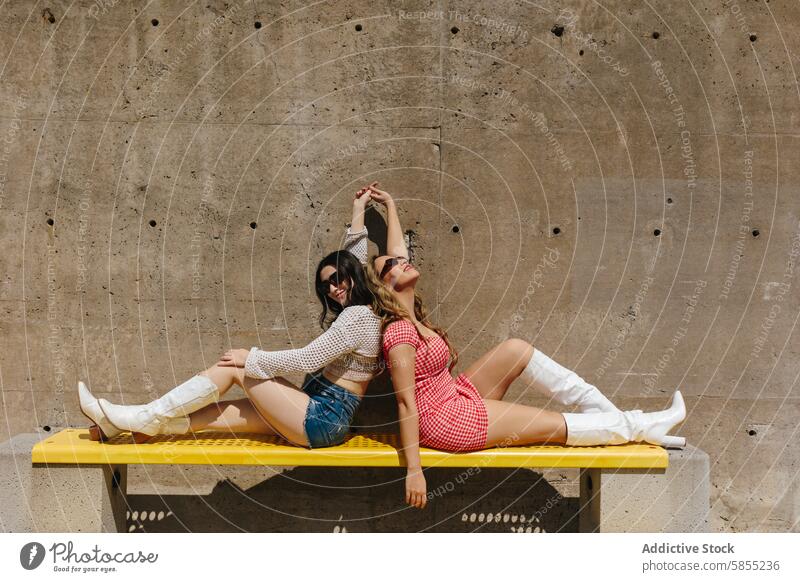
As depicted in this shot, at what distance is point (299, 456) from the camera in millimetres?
3379

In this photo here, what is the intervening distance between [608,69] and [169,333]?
279 centimetres

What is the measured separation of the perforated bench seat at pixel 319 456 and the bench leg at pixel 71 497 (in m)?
0.05

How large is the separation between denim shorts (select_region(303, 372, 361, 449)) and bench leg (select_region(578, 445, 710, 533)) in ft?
3.99

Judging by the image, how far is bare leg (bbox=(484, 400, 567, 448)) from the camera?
3436 mm

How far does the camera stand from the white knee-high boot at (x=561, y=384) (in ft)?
11.8

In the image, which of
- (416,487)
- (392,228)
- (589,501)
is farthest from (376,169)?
(589,501)

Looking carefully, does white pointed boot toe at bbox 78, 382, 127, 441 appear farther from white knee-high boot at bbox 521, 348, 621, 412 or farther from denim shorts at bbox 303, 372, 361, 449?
white knee-high boot at bbox 521, 348, 621, 412

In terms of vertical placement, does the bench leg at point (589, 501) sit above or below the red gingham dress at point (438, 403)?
below

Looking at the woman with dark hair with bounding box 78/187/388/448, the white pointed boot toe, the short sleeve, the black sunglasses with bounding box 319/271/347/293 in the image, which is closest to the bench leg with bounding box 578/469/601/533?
the short sleeve

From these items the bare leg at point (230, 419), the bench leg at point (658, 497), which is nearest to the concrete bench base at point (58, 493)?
the bare leg at point (230, 419)

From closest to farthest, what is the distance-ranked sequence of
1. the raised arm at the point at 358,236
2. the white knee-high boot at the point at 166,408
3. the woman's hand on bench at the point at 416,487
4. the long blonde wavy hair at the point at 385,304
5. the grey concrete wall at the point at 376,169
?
the woman's hand on bench at the point at 416,487 → the white knee-high boot at the point at 166,408 → the long blonde wavy hair at the point at 385,304 → the raised arm at the point at 358,236 → the grey concrete wall at the point at 376,169

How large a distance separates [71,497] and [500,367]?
2074 millimetres

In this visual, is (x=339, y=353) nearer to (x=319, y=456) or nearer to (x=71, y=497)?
(x=319, y=456)

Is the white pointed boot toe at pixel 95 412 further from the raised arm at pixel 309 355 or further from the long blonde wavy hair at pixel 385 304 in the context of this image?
the long blonde wavy hair at pixel 385 304
